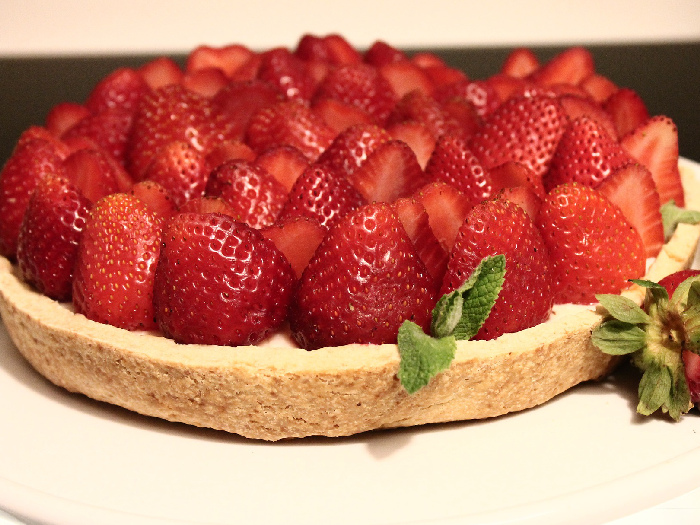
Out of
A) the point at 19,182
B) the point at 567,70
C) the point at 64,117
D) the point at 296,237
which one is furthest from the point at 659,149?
the point at 64,117

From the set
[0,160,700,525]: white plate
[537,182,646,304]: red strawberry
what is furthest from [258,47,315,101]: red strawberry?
[0,160,700,525]: white plate

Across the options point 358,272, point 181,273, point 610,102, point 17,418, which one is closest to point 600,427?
point 358,272

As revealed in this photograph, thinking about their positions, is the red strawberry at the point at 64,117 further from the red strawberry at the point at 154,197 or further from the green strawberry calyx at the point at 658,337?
the green strawberry calyx at the point at 658,337

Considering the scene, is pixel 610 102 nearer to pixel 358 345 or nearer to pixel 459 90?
pixel 459 90

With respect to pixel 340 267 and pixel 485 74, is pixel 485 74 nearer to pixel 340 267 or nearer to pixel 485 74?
pixel 485 74

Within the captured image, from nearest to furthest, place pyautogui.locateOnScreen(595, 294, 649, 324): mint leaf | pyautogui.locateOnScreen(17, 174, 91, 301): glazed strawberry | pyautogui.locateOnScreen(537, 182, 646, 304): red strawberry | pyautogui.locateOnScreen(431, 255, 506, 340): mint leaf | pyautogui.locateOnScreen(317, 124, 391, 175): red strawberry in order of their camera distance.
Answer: pyautogui.locateOnScreen(431, 255, 506, 340): mint leaf, pyautogui.locateOnScreen(595, 294, 649, 324): mint leaf, pyautogui.locateOnScreen(537, 182, 646, 304): red strawberry, pyautogui.locateOnScreen(17, 174, 91, 301): glazed strawberry, pyautogui.locateOnScreen(317, 124, 391, 175): red strawberry

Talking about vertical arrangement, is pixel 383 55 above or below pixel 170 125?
below

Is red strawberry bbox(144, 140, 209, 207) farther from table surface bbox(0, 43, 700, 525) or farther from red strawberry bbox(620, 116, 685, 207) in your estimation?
table surface bbox(0, 43, 700, 525)
